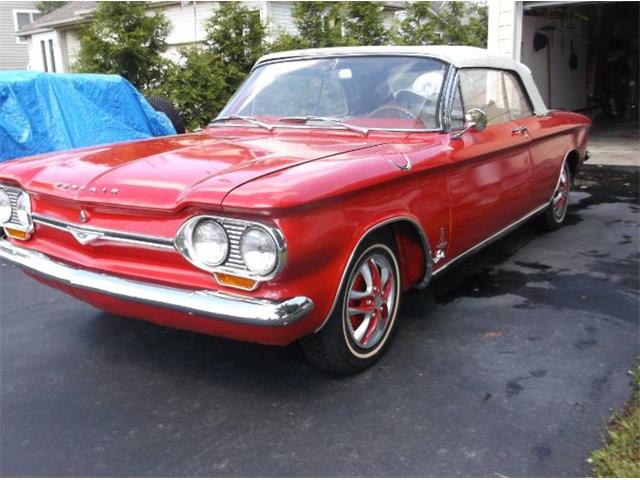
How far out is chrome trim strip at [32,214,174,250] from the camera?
2604mm

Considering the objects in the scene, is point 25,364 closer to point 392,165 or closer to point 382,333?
point 382,333

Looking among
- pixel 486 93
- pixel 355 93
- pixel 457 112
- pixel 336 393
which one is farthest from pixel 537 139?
pixel 336 393

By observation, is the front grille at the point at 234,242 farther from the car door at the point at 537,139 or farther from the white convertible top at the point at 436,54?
the car door at the point at 537,139

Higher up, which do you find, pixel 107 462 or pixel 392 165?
pixel 392 165

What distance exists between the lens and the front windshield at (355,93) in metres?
3.63

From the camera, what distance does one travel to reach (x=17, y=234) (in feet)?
10.8

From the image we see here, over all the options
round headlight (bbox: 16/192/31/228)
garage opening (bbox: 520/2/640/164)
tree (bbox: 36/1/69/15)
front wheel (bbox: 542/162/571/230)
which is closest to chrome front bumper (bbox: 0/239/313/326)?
round headlight (bbox: 16/192/31/228)

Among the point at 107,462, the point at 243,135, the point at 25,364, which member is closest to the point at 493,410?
the point at 107,462

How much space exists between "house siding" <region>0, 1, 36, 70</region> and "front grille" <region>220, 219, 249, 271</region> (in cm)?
2641

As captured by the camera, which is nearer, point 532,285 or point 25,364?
point 25,364

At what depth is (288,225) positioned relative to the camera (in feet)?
7.87

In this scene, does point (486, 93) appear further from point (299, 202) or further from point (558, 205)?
point (299, 202)

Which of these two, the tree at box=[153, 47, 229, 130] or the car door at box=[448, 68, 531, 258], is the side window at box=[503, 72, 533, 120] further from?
the tree at box=[153, 47, 229, 130]

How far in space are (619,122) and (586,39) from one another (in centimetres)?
237
